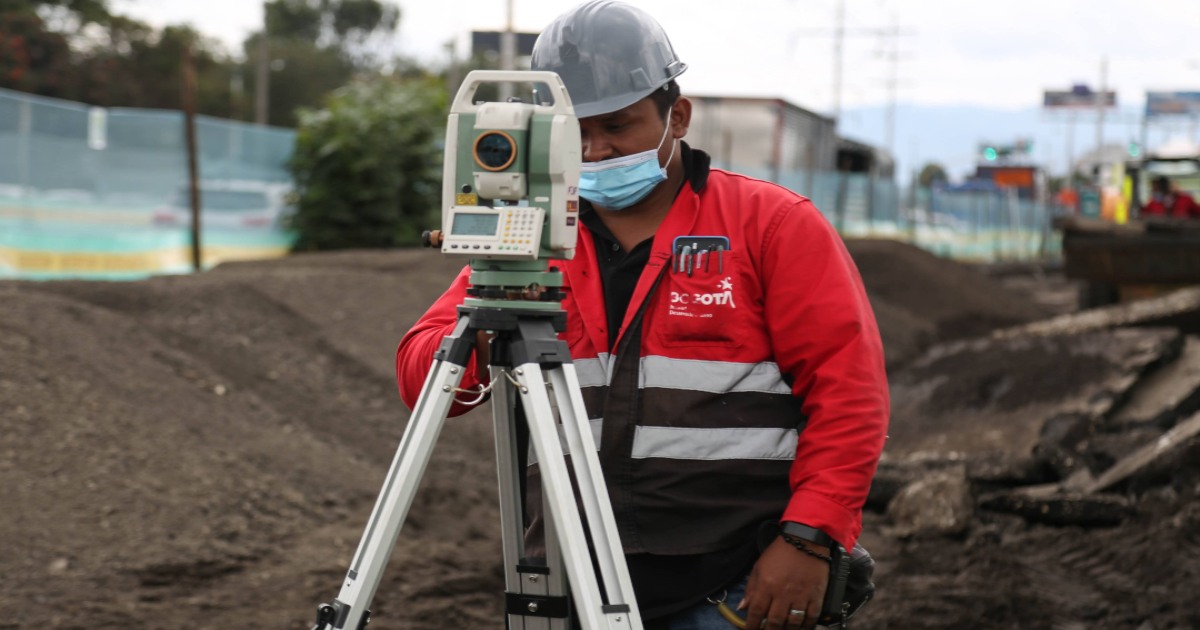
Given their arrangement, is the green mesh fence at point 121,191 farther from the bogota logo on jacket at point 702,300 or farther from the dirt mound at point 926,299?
the bogota logo on jacket at point 702,300

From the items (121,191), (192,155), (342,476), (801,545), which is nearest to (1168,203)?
(192,155)

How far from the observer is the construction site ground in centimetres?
557

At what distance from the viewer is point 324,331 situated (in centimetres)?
1029

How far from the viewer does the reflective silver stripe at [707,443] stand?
91.3 inches

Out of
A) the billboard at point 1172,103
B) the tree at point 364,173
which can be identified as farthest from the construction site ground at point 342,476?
the billboard at point 1172,103

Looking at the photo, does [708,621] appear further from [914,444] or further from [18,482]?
[914,444]

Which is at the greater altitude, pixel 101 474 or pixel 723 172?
pixel 723 172

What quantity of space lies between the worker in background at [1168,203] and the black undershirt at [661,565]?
18353 millimetres

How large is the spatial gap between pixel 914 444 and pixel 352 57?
208 feet

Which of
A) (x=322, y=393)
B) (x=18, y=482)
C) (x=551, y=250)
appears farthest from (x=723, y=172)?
(x=322, y=393)

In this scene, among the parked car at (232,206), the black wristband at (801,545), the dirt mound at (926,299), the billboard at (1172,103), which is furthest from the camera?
the billboard at (1172,103)

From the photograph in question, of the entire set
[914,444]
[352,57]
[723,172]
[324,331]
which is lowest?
[914,444]

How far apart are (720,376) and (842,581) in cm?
41

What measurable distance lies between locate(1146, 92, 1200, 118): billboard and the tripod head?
74.8m
